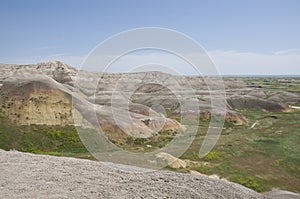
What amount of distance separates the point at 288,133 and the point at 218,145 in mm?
14985

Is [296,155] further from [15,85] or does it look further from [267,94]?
[267,94]

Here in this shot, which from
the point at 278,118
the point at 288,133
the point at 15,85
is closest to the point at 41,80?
the point at 15,85

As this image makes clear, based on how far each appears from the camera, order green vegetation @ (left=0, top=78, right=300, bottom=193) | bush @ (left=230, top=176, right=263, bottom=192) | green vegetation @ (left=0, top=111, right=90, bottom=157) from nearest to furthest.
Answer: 1. bush @ (left=230, top=176, right=263, bottom=192)
2. green vegetation @ (left=0, top=78, right=300, bottom=193)
3. green vegetation @ (left=0, top=111, right=90, bottom=157)

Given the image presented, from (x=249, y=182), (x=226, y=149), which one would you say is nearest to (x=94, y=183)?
(x=249, y=182)

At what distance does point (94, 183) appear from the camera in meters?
13.8

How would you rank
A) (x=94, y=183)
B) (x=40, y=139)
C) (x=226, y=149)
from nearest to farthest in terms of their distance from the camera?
(x=94, y=183) < (x=40, y=139) < (x=226, y=149)

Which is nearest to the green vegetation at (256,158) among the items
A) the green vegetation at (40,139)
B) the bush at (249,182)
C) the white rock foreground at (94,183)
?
the bush at (249,182)

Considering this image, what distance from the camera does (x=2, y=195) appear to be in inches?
476

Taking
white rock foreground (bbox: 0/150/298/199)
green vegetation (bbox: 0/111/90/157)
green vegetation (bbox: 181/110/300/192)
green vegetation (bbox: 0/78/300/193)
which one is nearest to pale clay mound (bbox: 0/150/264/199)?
white rock foreground (bbox: 0/150/298/199)

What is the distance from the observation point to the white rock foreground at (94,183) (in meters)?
12.6

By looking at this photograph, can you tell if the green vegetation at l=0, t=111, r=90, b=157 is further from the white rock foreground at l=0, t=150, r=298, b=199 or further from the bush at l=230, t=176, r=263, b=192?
the bush at l=230, t=176, r=263, b=192

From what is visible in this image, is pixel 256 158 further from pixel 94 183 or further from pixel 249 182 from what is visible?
pixel 94 183

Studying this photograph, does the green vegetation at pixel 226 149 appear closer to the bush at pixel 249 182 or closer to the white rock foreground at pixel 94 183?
the bush at pixel 249 182

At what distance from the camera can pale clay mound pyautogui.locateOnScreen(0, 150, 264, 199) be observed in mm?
12625
